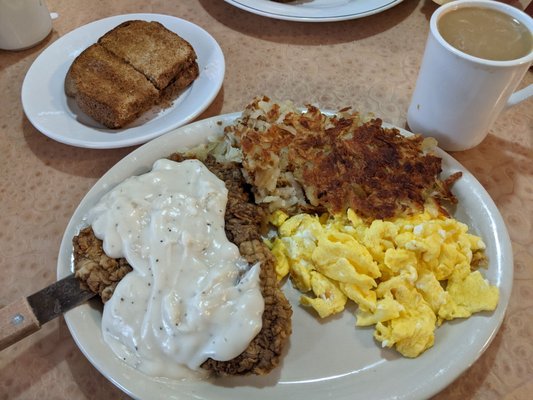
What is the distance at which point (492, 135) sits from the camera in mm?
2006

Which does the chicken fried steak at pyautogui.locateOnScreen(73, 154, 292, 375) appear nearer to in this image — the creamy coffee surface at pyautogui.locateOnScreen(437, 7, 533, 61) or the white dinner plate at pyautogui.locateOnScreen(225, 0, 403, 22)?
the creamy coffee surface at pyautogui.locateOnScreen(437, 7, 533, 61)

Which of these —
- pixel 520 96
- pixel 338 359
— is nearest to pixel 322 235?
pixel 338 359

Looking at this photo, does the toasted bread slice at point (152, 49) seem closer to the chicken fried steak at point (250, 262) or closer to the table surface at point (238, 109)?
the table surface at point (238, 109)

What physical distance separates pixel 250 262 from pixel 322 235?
262 mm

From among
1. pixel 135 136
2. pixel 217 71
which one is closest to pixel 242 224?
pixel 135 136

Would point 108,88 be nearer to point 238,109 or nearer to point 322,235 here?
point 238,109

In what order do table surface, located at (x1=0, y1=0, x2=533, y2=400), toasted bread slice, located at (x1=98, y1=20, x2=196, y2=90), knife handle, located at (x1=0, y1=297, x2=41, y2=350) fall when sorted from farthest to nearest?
1. toasted bread slice, located at (x1=98, y1=20, x2=196, y2=90)
2. table surface, located at (x1=0, y1=0, x2=533, y2=400)
3. knife handle, located at (x1=0, y1=297, x2=41, y2=350)

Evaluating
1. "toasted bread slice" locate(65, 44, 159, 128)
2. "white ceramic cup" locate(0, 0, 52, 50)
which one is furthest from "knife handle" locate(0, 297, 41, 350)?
"white ceramic cup" locate(0, 0, 52, 50)

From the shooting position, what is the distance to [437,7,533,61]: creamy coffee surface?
155 centimetres

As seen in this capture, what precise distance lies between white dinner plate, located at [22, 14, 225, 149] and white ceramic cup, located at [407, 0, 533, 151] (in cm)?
87

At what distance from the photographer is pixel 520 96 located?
1645 millimetres

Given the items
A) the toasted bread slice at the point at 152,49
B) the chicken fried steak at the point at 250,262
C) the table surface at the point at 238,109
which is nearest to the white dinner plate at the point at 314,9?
the table surface at the point at 238,109

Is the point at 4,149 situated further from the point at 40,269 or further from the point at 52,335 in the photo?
the point at 52,335

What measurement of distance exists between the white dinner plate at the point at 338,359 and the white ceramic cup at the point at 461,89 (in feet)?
1.28
